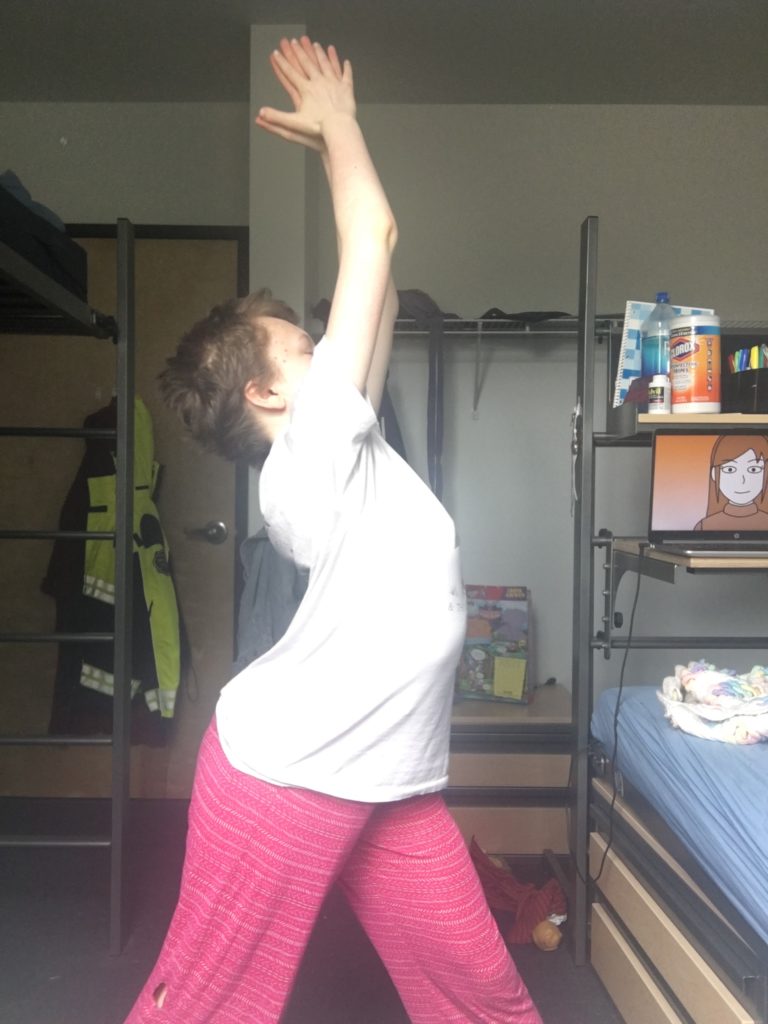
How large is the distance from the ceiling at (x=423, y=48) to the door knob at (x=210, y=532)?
4.94ft

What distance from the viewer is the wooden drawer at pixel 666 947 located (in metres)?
1.18

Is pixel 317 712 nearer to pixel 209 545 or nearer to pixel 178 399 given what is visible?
pixel 178 399

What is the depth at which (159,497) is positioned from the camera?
9.43 ft

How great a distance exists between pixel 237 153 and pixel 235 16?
0.55 meters

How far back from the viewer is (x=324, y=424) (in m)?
0.83

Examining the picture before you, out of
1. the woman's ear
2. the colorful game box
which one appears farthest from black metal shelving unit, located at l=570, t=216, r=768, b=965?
the woman's ear

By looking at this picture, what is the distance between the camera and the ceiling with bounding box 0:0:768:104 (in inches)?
89.9

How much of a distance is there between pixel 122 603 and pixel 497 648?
116 cm

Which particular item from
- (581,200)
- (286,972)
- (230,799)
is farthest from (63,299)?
(581,200)

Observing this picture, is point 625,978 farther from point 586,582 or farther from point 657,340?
point 657,340

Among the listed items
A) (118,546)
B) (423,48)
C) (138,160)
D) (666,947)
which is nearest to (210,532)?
(118,546)

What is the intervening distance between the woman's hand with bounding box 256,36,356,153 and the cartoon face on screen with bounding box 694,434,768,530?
1.10m

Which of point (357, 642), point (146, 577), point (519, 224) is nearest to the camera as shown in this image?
point (357, 642)

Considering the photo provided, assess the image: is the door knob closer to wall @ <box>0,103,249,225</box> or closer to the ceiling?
wall @ <box>0,103,249,225</box>
